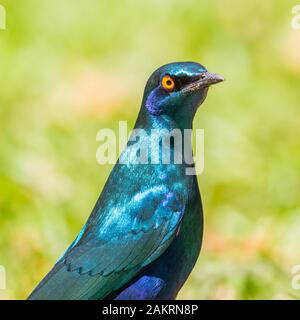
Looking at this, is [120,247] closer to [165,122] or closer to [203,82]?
[165,122]

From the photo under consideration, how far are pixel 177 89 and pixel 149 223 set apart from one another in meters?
0.45

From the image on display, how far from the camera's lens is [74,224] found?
589 cm

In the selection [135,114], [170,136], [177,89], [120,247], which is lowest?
[120,247]

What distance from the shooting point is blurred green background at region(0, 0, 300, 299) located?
18.2 feet

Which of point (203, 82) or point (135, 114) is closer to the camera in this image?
point (203, 82)

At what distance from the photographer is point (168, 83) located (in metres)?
3.90

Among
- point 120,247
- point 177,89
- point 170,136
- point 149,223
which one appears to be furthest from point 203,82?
point 120,247

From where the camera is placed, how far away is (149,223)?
3.93 metres

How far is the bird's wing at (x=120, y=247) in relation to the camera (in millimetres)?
3875

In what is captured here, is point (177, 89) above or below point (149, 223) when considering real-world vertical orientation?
above

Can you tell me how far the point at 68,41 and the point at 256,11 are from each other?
1272mm

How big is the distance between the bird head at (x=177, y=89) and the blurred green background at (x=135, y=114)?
1347 mm
